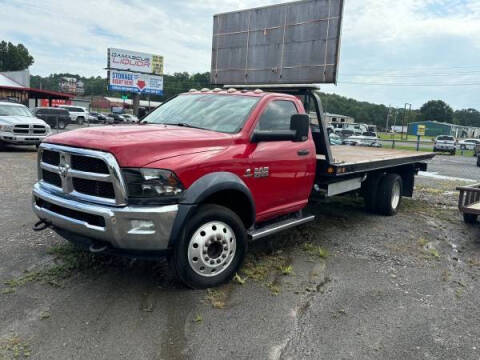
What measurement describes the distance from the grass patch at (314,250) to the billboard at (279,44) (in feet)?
8.05

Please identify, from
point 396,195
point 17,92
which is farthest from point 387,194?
point 17,92

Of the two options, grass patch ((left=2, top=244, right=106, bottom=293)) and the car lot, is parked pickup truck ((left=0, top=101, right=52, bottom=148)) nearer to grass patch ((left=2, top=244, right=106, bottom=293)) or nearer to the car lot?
the car lot

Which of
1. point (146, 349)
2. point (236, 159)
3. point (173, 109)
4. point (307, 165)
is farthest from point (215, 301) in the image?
point (173, 109)

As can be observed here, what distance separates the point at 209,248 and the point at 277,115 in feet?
6.15

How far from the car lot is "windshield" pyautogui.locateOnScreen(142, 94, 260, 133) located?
1.61 metres

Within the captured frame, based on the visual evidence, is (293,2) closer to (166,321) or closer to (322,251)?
(322,251)

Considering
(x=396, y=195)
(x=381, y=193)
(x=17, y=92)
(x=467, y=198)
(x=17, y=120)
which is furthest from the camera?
(x=17, y=92)

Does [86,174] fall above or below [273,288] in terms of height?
above

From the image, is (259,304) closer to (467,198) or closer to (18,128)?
(467,198)

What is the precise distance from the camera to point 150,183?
341cm

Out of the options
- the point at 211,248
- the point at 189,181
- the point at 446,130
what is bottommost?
the point at 211,248

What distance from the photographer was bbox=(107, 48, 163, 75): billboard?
141ft

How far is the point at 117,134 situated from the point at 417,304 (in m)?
3.26

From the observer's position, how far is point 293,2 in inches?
257
